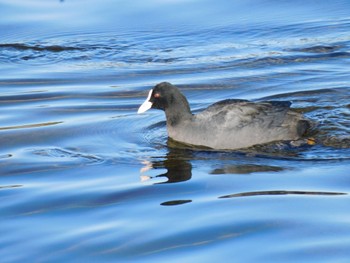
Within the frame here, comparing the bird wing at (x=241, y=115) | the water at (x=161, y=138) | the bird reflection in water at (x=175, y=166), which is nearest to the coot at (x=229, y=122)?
the bird wing at (x=241, y=115)

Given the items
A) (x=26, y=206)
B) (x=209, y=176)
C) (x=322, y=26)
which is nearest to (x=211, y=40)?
(x=322, y=26)

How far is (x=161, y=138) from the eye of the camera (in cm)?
1140

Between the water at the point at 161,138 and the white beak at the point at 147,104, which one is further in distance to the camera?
the white beak at the point at 147,104

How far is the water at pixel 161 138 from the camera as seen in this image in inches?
300

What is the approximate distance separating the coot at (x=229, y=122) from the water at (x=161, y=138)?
205mm

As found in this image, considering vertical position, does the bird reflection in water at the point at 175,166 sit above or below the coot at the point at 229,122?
below

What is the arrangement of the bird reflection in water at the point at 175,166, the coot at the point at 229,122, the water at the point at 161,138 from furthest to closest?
the coot at the point at 229,122 → the bird reflection in water at the point at 175,166 → the water at the point at 161,138

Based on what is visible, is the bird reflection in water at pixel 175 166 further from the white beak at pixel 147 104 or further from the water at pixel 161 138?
the white beak at pixel 147 104

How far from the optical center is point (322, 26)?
54.5ft

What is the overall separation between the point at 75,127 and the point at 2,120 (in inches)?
41.7

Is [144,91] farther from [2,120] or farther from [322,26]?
[322,26]

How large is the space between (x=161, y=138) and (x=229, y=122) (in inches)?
38.0

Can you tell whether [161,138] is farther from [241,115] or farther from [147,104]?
[241,115]

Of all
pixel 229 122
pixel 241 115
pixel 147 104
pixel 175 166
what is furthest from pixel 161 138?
pixel 175 166
